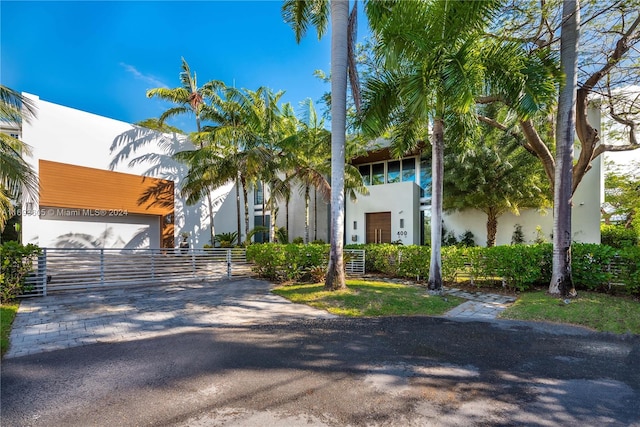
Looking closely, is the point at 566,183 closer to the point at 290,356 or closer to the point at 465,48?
the point at 465,48

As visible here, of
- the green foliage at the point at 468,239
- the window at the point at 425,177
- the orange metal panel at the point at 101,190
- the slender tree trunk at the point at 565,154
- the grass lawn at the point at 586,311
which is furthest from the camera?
the window at the point at 425,177

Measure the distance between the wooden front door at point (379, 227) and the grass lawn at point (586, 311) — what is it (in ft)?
34.4

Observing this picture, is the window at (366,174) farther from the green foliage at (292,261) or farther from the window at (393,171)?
the green foliage at (292,261)

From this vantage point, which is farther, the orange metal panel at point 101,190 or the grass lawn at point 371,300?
the orange metal panel at point 101,190

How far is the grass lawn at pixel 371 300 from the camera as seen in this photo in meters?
6.77

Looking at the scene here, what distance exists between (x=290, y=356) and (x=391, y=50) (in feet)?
22.9

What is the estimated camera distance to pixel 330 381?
3506mm

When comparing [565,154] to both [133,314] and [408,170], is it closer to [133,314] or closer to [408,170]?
[133,314]

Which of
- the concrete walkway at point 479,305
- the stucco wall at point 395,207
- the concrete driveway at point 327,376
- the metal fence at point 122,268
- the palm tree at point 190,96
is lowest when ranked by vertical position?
the concrete walkway at point 479,305

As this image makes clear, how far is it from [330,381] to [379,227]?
612 inches

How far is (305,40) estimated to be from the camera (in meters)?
10.5

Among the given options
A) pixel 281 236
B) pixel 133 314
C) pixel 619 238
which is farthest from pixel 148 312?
pixel 619 238

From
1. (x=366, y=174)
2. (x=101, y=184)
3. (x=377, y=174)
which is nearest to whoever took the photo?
(x=101, y=184)

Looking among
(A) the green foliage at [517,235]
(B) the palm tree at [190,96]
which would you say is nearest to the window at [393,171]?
(A) the green foliage at [517,235]
